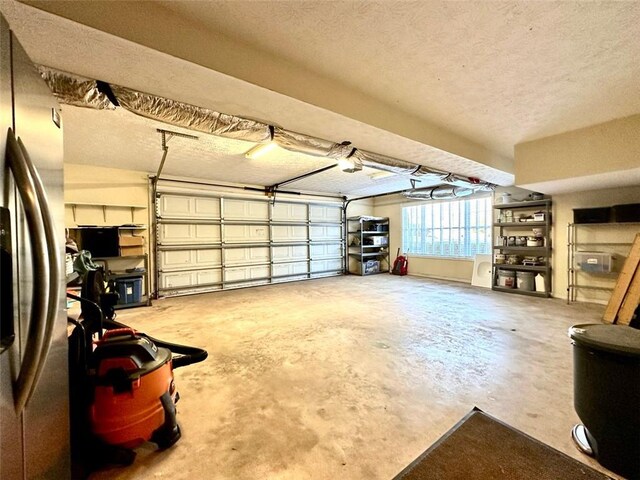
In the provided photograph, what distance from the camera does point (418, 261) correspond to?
768 centimetres

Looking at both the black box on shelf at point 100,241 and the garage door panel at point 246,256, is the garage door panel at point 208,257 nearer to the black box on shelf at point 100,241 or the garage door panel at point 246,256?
the garage door panel at point 246,256

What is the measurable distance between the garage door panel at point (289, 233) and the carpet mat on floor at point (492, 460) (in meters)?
5.79

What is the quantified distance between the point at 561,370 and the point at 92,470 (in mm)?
3398

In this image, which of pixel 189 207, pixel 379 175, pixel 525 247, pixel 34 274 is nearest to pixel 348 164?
pixel 379 175

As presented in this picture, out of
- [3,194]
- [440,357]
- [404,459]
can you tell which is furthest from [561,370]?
[3,194]

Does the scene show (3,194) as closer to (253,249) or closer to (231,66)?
(231,66)

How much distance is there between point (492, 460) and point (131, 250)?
219 inches

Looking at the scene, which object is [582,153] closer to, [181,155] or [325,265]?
[181,155]

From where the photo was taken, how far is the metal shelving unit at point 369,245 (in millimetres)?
8172

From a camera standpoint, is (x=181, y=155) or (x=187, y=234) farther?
(x=187, y=234)

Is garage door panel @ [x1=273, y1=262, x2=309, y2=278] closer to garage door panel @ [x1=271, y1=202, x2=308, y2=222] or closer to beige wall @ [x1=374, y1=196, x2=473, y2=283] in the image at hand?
garage door panel @ [x1=271, y1=202, x2=308, y2=222]

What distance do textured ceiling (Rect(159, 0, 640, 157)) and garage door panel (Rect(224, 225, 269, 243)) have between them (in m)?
4.83

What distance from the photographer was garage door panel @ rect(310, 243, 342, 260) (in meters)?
7.67

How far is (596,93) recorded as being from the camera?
2.24 metres
